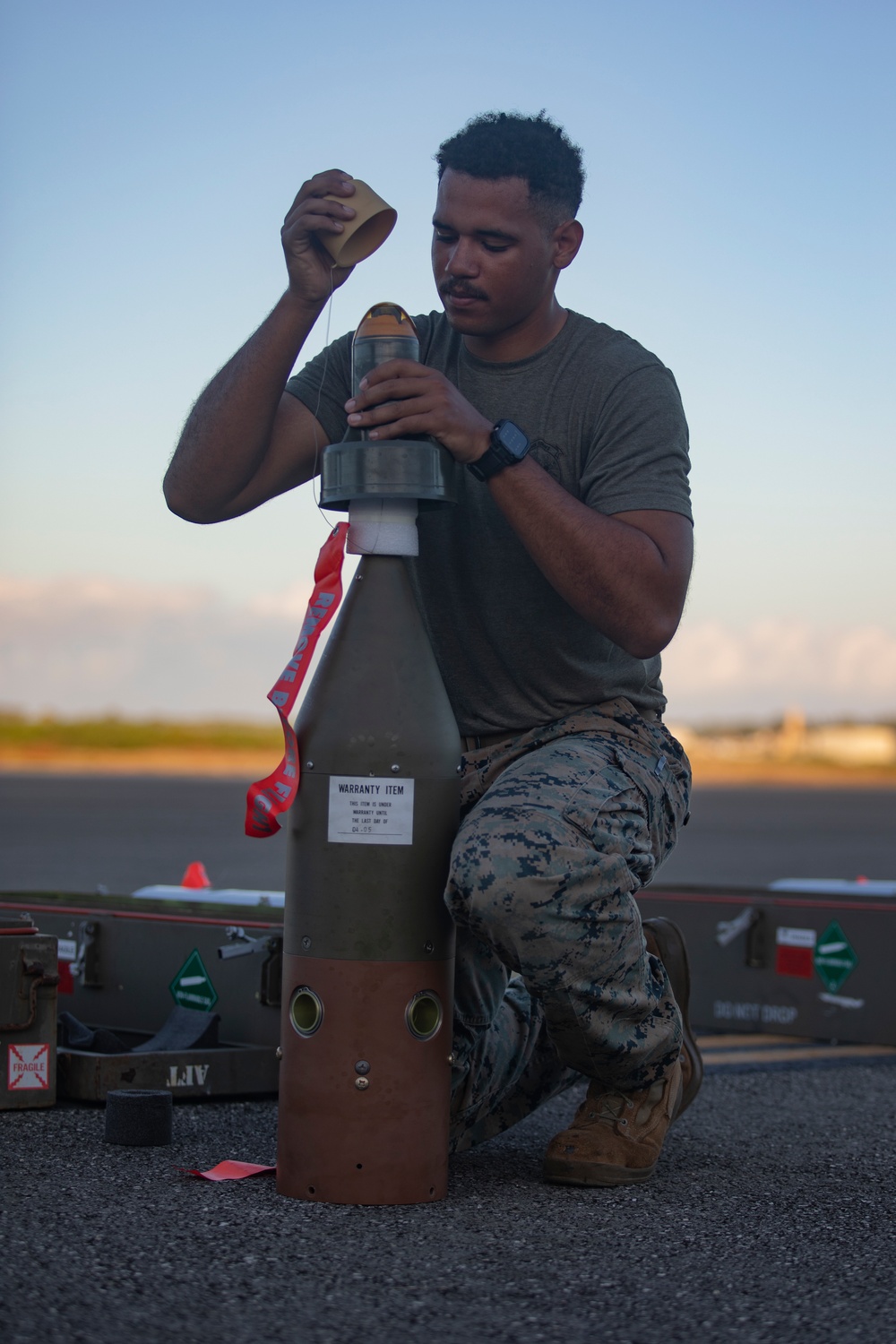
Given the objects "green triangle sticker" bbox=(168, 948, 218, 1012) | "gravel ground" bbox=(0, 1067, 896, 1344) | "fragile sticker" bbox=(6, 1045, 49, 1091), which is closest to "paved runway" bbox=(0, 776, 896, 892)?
"green triangle sticker" bbox=(168, 948, 218, 1012)

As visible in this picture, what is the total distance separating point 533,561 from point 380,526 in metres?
0.37

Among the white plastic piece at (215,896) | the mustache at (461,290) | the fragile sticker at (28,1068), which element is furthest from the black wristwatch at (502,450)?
the white plastic piece at (215,896)

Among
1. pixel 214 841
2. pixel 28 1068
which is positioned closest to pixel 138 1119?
pixel 28 1068

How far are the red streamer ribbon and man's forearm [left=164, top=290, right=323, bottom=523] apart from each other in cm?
36

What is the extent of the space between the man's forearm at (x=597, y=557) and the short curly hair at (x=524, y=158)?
661 mm

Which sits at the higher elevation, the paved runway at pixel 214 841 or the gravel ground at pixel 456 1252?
the paved runway at pixel 214 841

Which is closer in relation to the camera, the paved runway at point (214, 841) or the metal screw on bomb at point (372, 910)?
the metal screw on bomb at point (372, 910)

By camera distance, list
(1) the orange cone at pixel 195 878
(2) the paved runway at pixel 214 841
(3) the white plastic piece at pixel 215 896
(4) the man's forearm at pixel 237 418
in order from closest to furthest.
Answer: (4) the man's forearm at pixel 237 418 < (3) the white plastic piece at pixel 215 896 < (1) the orange cone at pixel 195 878 < (2) the paved runway at pixel 214 841

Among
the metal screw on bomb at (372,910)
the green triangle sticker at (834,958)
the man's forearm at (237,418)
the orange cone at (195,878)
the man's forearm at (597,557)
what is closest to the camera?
the metal screw on bomb at (372,910)

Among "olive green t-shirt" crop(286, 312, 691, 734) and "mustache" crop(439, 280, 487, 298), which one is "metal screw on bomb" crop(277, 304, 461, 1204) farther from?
"mustache" crop(439, 280, 487, 298)

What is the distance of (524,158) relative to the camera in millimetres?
2875

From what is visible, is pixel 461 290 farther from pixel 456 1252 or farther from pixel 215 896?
pixel 215 896

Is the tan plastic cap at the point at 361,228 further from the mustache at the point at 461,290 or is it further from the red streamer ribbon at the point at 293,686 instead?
the red streamer ribbon at the point at 293,686

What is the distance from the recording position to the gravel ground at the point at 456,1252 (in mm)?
1880
